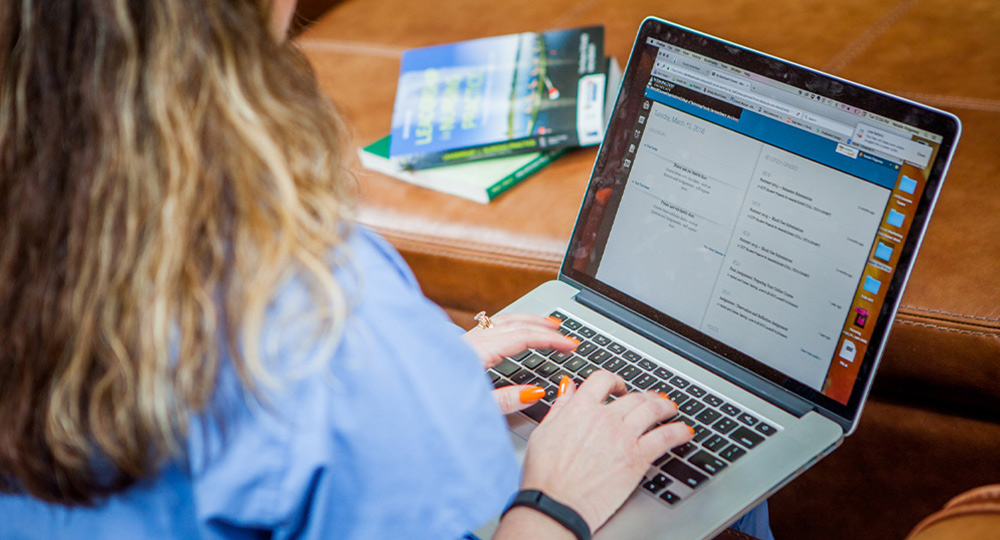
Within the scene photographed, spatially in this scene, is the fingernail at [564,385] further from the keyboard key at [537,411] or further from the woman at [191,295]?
the woman at [191,295]

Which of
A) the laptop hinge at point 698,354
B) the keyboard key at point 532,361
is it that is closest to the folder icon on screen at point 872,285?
the laptop hinge at point 698,354

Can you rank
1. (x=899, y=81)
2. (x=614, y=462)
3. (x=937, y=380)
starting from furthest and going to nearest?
1. (x=899, y=81)
2. (x=937, y=380)
3. (x=614, y=462)

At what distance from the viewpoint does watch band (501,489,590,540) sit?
0.64 m

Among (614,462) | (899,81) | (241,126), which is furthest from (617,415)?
(899,81)

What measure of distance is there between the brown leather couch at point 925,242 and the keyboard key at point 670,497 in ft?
1.48

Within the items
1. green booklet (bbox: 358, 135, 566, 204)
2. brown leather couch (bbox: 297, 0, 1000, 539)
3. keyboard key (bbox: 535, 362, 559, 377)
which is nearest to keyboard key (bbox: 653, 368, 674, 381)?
keyboard key (bbox: 535, 362, 559, 377)

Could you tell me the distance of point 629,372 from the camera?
86 centimetres

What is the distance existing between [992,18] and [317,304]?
4.70ft

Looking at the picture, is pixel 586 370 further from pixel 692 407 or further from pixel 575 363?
pixel 692 407

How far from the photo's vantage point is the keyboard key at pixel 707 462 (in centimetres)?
73

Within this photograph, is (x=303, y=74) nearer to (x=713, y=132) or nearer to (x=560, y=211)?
(x=713, y=132)

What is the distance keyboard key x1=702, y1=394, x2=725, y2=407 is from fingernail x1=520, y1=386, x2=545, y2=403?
16cm

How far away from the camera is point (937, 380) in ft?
3.30

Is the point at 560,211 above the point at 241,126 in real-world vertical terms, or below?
below
